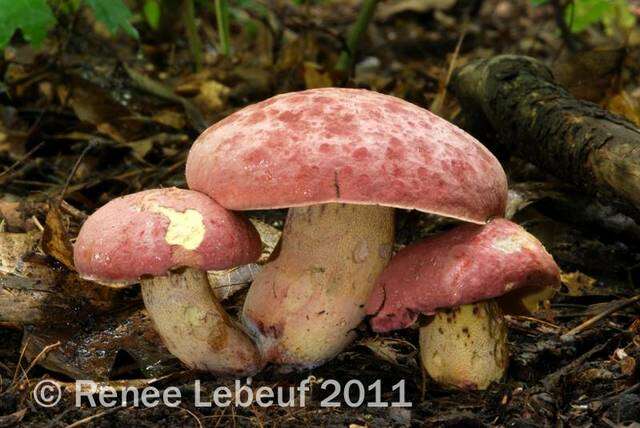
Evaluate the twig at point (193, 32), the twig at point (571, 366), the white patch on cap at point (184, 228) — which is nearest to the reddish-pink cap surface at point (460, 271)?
the twig at point (571, 366)

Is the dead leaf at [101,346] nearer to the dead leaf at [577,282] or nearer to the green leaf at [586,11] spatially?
the dead leaf at [577,282]

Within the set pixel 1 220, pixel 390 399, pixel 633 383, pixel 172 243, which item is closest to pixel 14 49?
pixel 1 220

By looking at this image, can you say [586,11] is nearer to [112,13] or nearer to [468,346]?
[112,13]

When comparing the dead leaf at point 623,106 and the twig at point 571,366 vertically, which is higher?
the dead leaf at point 623,106

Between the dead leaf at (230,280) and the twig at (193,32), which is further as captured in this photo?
the twig at (193,32)

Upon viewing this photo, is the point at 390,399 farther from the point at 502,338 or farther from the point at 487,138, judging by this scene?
the point at 487,138

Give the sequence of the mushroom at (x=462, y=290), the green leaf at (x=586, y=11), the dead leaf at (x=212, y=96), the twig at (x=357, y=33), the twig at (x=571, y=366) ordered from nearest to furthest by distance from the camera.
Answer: the mushroom at (x=462, y=290) < the twig at (x=571, y=366) < the dead leaf at (x=212, y=96) < the twig at (x=357, y=33) < the green leaf at (x=586, y=11)
